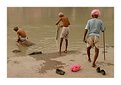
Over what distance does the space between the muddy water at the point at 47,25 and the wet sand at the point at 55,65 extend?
0.04 meters

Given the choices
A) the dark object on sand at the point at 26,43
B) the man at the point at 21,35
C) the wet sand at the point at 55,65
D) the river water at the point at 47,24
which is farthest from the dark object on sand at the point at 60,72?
the man at the point at 21,35

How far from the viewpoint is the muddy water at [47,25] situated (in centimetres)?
707

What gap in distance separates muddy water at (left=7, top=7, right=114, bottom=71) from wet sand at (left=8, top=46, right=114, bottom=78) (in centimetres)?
4

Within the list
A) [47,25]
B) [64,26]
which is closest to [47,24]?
[47,25]

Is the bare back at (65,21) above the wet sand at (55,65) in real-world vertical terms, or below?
above

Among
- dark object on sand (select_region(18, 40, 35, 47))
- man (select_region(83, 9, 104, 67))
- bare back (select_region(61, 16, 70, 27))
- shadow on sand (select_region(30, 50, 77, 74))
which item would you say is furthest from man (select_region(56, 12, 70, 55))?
dark object on sand (select_region(18, 40, 35, 47))

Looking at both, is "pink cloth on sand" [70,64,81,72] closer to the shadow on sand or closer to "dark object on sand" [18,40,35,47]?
the shadow on sand

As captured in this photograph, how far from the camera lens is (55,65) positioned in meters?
7.09

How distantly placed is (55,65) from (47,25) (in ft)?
2.64

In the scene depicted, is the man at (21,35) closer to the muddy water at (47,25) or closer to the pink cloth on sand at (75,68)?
the muddy water at (47,25)

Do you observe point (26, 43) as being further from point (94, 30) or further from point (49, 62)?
point (94, 30)
